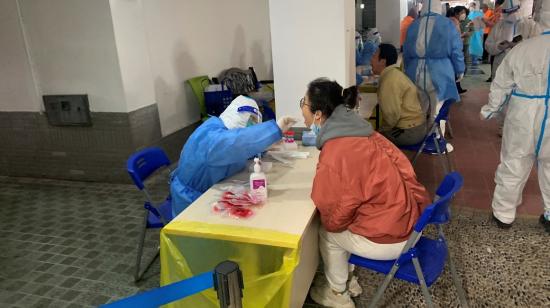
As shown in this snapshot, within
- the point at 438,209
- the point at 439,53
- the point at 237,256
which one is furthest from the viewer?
the point at 439,53

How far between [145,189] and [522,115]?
2.29m

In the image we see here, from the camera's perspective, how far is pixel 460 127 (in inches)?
199

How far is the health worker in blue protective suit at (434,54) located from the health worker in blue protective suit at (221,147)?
7.84ft

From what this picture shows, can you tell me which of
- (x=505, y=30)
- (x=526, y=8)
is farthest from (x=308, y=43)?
(x=526, y=8)

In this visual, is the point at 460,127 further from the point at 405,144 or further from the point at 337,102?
the point at 337,102

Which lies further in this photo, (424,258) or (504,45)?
(504,45)

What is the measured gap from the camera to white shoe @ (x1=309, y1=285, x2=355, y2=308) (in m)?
2.00

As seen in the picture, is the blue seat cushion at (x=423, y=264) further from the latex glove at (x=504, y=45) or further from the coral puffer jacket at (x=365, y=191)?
the latex glove at (x=504, y=45)

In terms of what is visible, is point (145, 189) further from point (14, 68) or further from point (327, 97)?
point (14, 68)

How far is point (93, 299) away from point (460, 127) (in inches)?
178

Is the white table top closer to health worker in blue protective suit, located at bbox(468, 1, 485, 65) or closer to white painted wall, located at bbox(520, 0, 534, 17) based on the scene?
white painted wall, located at bbox(520, 0, 534, 17)

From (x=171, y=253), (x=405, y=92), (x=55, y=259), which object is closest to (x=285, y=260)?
(x=171, y=253)

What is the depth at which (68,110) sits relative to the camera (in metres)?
3.76

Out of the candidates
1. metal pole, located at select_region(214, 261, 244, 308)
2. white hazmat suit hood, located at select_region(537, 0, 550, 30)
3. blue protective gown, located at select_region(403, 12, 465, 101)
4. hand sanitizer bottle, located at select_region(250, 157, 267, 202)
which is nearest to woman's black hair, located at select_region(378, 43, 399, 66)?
blue protective gown, located at select_region(403, 12, 465, 101)
